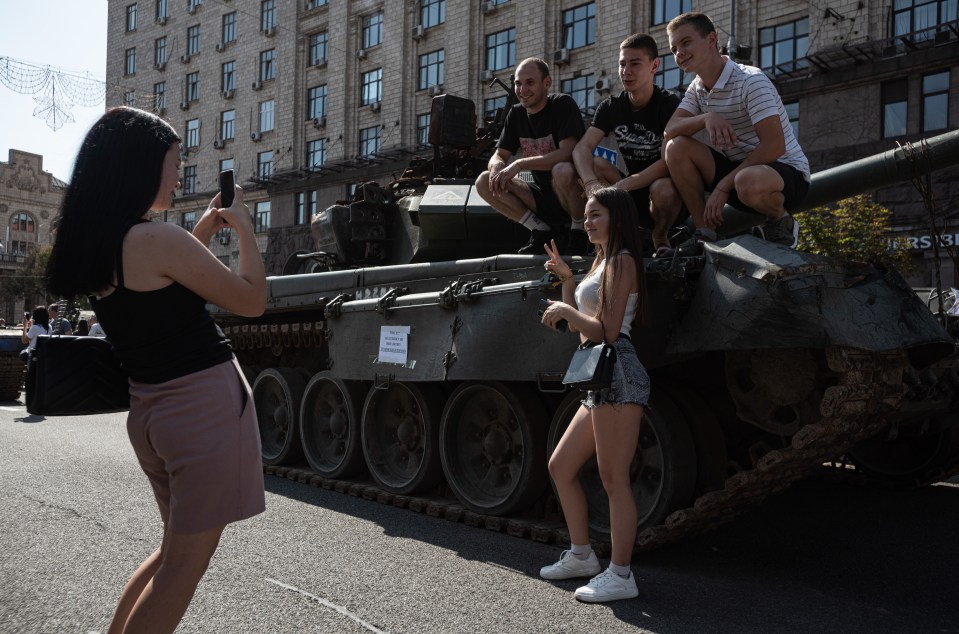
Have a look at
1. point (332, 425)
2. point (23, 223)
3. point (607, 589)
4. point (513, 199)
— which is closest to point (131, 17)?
point (23, 223)

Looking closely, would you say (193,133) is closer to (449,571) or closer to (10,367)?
(10,367)

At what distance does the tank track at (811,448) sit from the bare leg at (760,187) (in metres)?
0.92

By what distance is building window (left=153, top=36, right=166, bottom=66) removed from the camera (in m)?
43.3

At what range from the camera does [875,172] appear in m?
5.59

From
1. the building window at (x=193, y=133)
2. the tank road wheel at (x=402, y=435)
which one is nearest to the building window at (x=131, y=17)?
the building window at (x=193, y=133)

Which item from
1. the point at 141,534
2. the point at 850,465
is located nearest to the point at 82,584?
the point at 141,534

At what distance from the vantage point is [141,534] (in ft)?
17.6

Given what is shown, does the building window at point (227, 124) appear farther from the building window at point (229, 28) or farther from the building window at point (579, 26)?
the building window at point (579, 26)

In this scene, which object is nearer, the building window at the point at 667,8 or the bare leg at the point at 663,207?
the bare leg at the point at 663,207

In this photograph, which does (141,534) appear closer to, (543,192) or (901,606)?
(543,192)

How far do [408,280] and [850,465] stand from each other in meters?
4.51

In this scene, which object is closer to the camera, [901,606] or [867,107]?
[901,606]

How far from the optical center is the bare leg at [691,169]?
196 inches

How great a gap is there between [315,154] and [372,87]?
392 cm
